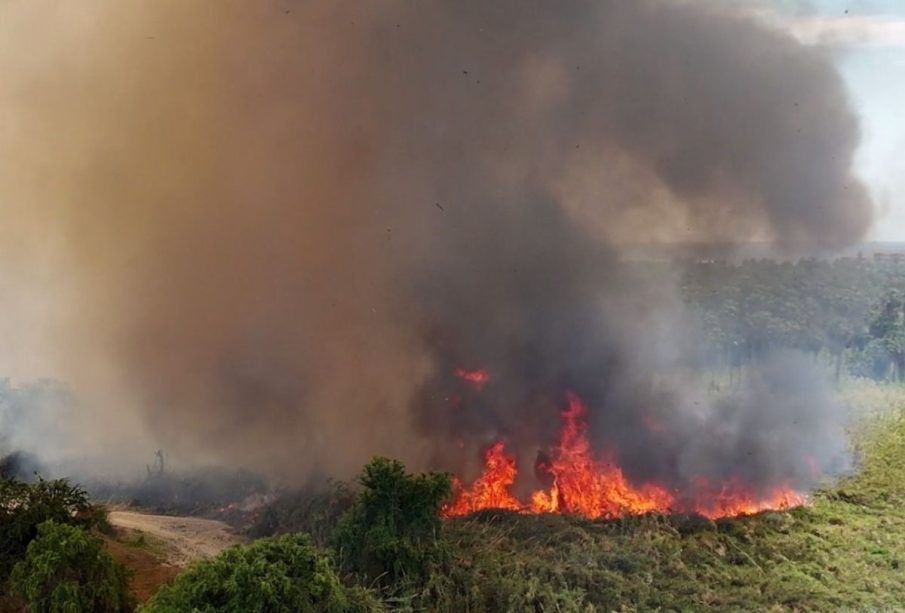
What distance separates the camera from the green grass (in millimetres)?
14984

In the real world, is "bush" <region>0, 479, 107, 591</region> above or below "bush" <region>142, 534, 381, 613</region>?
above

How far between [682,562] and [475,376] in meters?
9.61

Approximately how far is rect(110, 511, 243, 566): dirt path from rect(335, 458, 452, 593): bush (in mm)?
5485

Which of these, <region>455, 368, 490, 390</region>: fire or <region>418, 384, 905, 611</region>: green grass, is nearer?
<region>418, 384, 905, 611</region>: green grass

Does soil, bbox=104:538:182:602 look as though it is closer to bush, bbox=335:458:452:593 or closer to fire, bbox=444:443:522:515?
bush, bbox=335:458:452:593

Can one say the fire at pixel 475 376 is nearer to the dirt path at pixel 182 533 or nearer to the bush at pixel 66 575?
the dirt path at pixel 182 533

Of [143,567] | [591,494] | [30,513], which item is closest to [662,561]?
[591,494]

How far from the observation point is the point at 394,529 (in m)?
14.8

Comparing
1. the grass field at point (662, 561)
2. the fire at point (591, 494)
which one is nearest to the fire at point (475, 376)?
the fire at point (591, 494)

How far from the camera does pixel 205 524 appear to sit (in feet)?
71.1

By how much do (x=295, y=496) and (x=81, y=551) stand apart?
10.4 metres

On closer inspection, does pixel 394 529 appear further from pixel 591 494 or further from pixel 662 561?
pixel 591 494

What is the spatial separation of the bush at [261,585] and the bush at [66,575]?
5.36 feet

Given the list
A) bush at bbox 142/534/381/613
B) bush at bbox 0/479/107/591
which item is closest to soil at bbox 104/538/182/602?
bush at bbox 0/479/107/591
